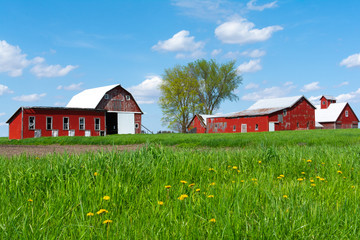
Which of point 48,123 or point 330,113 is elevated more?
point 330,113

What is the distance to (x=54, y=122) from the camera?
1533 inches

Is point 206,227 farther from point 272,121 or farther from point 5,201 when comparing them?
point 272,121

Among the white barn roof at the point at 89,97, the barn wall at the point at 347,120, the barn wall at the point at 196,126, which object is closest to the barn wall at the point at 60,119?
the white barn roof at the point at 89,97

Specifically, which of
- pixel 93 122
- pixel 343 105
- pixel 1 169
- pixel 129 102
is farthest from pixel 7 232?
pixel 343 105

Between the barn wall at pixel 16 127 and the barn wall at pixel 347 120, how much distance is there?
5799 cm

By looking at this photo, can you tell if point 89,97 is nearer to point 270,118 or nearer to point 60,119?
point 60,119

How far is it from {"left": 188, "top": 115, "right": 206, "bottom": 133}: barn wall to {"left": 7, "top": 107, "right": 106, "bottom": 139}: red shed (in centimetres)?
2176

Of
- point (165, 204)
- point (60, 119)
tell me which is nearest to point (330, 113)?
point (60, 119)

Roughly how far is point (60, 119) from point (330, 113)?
54029mm

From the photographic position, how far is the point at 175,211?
294 centimetres

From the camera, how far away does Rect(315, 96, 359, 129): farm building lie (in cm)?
6388

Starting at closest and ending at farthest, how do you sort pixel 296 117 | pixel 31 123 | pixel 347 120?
1. pixel 31 123
2. pixel 296 117
3. pixel 347 120

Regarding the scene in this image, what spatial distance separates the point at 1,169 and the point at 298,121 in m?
50.1

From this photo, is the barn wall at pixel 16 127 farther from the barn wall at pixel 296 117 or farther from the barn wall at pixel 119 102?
the barn wall at pixel 296 117
